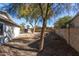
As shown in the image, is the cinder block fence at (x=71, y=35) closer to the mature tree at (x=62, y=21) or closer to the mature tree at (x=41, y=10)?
the mature tree at (x=62, y=21)

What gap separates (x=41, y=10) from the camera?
2451 mm

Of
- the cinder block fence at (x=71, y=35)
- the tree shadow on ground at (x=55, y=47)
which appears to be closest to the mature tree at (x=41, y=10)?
the tree shadow on ground at (x=55, y=47)

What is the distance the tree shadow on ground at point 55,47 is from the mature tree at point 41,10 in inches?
2.3

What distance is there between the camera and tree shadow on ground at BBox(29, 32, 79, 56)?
2447mm

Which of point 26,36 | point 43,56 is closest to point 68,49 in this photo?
point 43,56

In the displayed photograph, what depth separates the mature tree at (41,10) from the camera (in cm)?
245

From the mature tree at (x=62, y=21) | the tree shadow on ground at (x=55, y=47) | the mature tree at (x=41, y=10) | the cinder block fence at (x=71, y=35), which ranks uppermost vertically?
the mature tree at (x=41, y=10)

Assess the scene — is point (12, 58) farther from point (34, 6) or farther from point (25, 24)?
point (34, 6)

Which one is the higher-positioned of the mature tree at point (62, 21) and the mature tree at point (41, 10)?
the mature tree at point (41, 10)

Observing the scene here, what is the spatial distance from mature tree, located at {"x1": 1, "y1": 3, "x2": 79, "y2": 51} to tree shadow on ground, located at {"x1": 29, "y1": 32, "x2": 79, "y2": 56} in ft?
0.20

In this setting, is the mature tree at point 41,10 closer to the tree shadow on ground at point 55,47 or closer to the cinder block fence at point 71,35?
the tree shadow on ground at point 55,47

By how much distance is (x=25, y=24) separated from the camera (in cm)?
246

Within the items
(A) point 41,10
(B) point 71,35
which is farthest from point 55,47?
(A) point 41,10

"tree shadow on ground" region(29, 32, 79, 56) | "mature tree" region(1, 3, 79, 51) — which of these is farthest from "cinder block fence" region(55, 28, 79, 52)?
"mature tree" region(1, 3, 79, 51)
